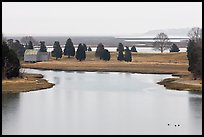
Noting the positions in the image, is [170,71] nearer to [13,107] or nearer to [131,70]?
[131,70]

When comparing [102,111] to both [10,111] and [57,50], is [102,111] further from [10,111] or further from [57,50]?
[57,50]

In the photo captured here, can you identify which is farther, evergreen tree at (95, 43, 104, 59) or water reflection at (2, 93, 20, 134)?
evergreen tree at (95, 43, 104, 59)

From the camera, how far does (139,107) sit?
105ft

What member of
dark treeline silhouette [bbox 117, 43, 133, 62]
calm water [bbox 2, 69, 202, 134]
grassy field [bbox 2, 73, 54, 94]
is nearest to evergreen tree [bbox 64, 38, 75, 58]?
dark treeline silhouette [bbox 117, 43, 133, 62]

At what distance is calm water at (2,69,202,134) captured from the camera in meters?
24.9

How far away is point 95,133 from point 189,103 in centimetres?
→ 1270

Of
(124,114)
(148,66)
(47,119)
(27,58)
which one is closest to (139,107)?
(124,114)

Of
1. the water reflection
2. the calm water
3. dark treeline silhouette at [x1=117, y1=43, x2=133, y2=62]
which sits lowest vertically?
the calm water

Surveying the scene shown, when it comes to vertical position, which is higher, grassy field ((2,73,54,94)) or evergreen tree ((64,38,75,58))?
evergreen tree ((64,38,75,58))

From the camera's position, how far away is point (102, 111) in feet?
99.9

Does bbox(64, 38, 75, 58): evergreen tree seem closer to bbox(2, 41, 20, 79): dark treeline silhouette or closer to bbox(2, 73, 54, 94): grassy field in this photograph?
bbox(2, 41, 20, 79): dark treeline silhouette

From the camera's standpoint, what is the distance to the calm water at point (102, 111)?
979 inches

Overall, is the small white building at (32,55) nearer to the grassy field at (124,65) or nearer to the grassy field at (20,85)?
the grassy field at (124,65)

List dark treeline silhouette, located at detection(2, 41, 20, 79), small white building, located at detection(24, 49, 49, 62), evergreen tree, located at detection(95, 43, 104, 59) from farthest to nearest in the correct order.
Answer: evergreen tree, located at detection(95, 43, 104, 59) < small white building, located at detection(24, 49, 49, 62) < dark treeline silhouette, located at detection(2, 41, 20, 79)
